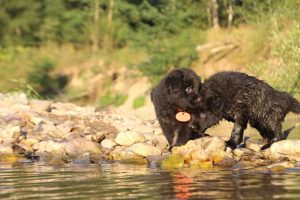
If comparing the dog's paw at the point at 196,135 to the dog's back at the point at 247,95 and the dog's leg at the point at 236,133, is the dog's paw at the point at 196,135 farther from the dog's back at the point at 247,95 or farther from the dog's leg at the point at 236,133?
the dog's back at the point at 247,95

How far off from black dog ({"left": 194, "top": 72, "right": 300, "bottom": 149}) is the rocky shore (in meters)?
0.38

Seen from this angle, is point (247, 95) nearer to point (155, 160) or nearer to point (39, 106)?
point (155, 160)

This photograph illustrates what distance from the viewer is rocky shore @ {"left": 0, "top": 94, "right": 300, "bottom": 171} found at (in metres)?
11.3

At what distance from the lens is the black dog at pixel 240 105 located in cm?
1197

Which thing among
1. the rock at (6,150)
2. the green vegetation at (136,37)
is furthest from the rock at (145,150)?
the green vegetation at (136,37)

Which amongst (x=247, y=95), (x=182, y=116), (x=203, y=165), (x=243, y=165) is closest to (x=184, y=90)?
(x=182, y=116)

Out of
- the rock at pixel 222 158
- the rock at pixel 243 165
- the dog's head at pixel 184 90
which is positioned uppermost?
the dog's head at pixel 184 90

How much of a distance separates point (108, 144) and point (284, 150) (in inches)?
151

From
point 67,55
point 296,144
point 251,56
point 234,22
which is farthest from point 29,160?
point 67,55

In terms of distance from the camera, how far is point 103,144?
14.0 metres

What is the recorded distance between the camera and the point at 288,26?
22.4 m

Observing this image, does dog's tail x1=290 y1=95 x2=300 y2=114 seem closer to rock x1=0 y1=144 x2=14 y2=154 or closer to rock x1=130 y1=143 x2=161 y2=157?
rock x1=130 y1=143 x2=161 y2=157

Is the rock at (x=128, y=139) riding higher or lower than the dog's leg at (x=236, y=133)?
higher

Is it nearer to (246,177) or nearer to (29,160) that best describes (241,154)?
(246,177)
